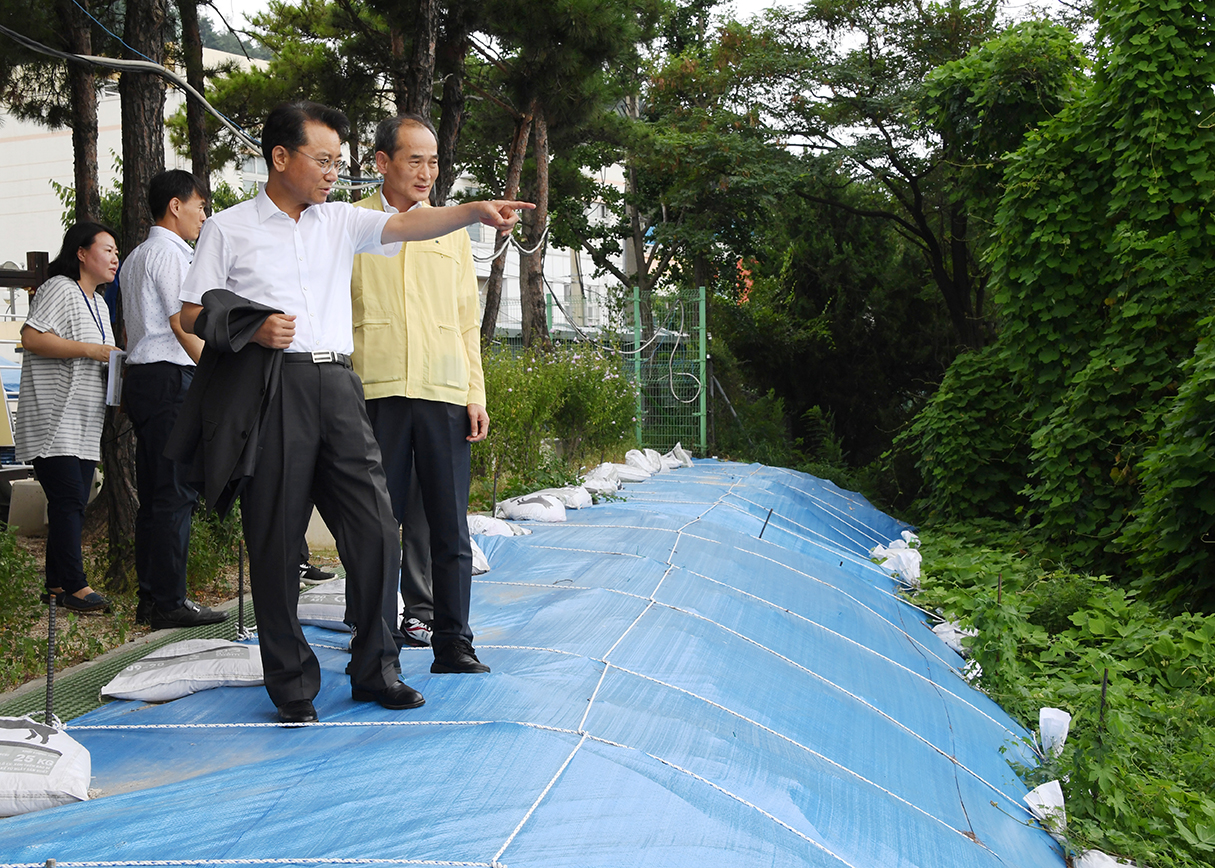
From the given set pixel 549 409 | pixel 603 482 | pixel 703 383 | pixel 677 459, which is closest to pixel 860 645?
pixel 603 482

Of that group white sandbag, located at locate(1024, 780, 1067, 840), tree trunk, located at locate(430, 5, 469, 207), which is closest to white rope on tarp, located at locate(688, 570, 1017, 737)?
white sandbag, located at locate(1024, 780, 1067, 840)

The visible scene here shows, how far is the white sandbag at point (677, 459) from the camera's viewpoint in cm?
964

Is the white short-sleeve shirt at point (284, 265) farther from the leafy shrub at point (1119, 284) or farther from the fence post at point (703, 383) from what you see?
the fence post at point (703, 383)

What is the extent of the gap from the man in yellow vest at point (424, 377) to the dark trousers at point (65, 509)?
141cm

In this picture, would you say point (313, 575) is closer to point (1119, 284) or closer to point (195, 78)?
point (1119, 284)

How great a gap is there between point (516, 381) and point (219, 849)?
5461 mm

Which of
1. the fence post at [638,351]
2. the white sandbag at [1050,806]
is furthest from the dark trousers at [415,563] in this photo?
the fence post at [638,351]

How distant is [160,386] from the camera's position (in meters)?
3.44

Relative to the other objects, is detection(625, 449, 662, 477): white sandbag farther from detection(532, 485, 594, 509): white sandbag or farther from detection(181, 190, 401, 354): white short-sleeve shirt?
detection(181, 190, 401, 354): white short-sleeve shirt

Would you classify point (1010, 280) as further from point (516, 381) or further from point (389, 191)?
point (389, 191)

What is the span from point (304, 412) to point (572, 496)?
4.06 m

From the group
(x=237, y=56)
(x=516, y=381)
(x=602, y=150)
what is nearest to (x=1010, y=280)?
(x=516, y=381)

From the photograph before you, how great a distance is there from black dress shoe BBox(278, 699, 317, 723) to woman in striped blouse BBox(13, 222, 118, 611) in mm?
1633

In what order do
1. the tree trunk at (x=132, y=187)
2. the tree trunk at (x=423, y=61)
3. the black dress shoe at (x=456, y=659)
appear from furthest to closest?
the tree trunk at (x=423, y=61), the tree trunk at (x=132, y=187), the black dress shoe at (x=456, y=659)
